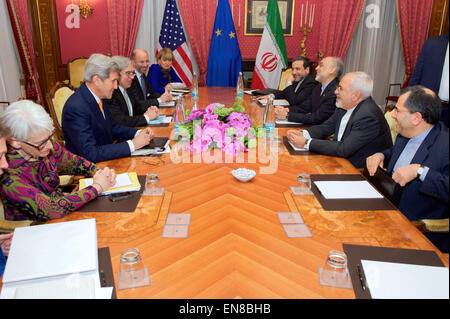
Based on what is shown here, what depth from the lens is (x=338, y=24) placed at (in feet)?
19.5

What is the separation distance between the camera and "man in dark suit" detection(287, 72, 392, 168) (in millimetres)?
2346

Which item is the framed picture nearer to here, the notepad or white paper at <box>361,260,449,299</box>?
the notepad

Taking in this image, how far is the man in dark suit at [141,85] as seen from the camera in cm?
378

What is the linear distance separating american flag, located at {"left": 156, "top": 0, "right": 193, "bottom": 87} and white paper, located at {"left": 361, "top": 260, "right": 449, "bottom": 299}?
5.07 metres

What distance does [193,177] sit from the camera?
6.18ft

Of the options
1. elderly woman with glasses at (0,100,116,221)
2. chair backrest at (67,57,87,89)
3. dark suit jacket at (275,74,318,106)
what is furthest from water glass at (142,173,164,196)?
chair backrest at (67,57,87,89)

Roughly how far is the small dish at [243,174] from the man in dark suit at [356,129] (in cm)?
70

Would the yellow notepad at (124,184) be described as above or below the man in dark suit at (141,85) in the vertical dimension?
below

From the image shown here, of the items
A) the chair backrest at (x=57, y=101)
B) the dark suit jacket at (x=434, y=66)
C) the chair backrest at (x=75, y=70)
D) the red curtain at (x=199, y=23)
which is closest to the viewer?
the dark suit jacket at (x=434, y=66)

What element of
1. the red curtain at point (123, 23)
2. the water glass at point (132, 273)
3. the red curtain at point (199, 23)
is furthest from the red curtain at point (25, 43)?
the water glass at point (132, 273)

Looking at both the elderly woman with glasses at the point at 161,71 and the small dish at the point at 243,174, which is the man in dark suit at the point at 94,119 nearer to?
the small dish at the point at 243,174
